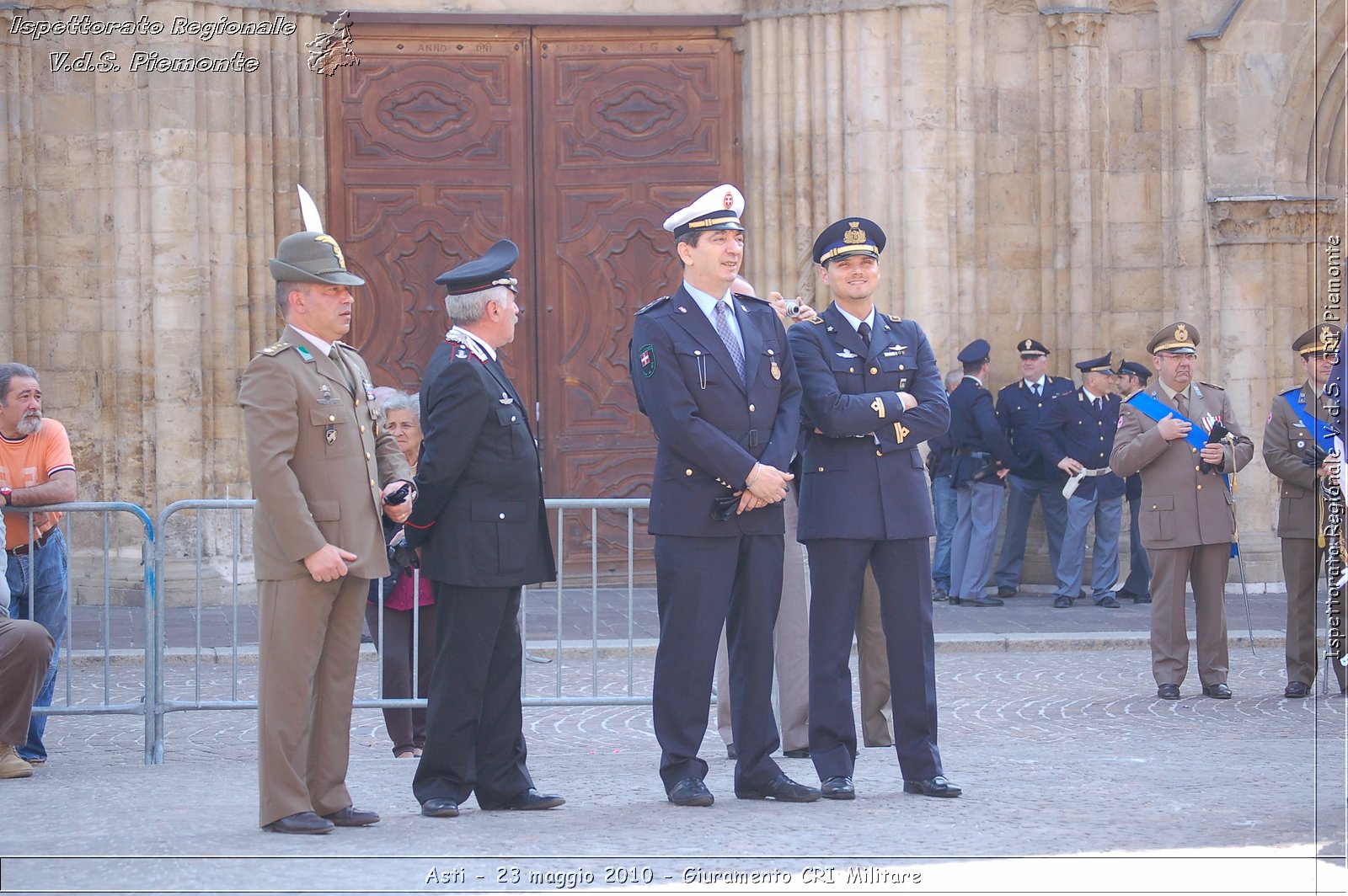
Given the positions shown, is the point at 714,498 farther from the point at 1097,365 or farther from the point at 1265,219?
the point at 1265,219

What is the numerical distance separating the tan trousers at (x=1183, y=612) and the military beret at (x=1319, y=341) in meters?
1.15

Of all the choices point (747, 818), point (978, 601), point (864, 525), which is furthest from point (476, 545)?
point (978, 601)

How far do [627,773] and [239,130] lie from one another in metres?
8.09

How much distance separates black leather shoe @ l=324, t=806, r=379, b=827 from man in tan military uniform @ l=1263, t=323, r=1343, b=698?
17.9 ft

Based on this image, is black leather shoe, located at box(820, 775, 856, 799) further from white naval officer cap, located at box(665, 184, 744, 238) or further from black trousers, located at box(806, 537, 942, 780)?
white naval officer cap, located at box(665, 184, 744, 238)

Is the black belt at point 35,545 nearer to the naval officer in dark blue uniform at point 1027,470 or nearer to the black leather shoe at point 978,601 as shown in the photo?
the black leather shoe at point 978,601

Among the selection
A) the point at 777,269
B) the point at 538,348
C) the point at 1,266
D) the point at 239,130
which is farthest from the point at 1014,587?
the point at 1,266

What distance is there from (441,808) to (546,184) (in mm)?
9265

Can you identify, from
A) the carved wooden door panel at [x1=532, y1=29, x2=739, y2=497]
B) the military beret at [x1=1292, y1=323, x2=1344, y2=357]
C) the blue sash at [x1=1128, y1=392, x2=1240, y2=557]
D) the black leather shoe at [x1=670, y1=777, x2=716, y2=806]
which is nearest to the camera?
the black leather shoe at [x1=670, y1=777, x2=716, y2=806]

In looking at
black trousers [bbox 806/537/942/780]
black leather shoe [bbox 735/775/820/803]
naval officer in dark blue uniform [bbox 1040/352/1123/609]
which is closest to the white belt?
naval officer in dark blue uniform [bbox 1040/352/1123/609]

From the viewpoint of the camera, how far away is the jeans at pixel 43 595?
25.0 feet

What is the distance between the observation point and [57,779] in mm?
7137

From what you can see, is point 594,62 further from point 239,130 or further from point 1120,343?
point 1120,343

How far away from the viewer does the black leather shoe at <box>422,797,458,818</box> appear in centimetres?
593
